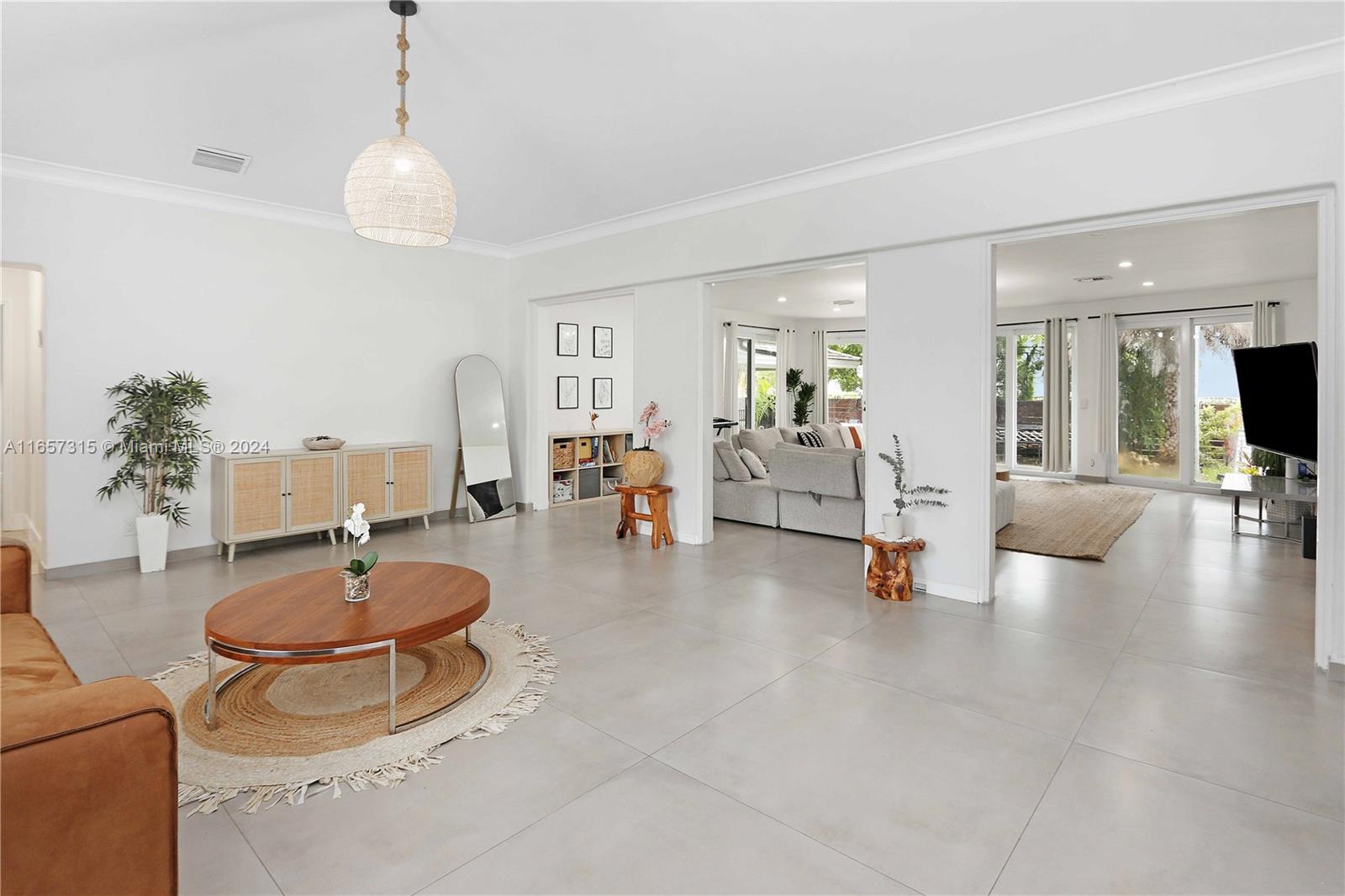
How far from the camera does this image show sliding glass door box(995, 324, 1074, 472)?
33.1 feet

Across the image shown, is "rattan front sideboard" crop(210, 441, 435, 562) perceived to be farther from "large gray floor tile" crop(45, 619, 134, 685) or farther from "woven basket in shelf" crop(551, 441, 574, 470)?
"woven basket in shelf" crop(551, 441, 574, 470)

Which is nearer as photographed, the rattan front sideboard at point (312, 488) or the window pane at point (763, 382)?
the rattan front sideboard at point (312, 488)

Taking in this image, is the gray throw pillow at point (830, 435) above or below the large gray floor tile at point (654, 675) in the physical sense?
above

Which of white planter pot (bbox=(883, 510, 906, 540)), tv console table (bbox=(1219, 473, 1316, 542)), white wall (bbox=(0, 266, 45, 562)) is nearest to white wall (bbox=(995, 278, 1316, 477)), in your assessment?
tv console table (bbox=(1219, 473, 1316, 542))

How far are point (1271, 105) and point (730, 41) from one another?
240 cm

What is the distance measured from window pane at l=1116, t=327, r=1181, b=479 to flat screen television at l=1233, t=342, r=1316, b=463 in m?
3.69

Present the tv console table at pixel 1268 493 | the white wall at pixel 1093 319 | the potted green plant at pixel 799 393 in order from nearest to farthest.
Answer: the tv console table at pixel 1268 493 → the white wall at pixel 1093 319 → the potted green plant at pixel 799 393

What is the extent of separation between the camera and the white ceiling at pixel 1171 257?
219 inches

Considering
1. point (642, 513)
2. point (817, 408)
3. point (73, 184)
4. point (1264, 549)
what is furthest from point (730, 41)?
point (817, 408)

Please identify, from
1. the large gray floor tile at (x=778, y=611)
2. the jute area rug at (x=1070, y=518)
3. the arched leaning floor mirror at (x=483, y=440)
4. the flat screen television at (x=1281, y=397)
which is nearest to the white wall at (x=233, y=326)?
the arched leaning floor mirror at (x=483, y=440)

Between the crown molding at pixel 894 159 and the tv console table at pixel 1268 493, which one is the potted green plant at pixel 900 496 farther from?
the tv console table at pixel 1268 493

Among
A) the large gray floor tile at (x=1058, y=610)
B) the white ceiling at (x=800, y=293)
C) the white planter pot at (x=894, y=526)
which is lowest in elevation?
the large gray floor tile at (x=1058, y=610)

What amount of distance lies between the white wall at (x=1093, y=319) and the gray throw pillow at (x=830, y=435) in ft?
10.7

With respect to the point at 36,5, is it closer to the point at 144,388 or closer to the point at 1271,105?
the point at 144,388
